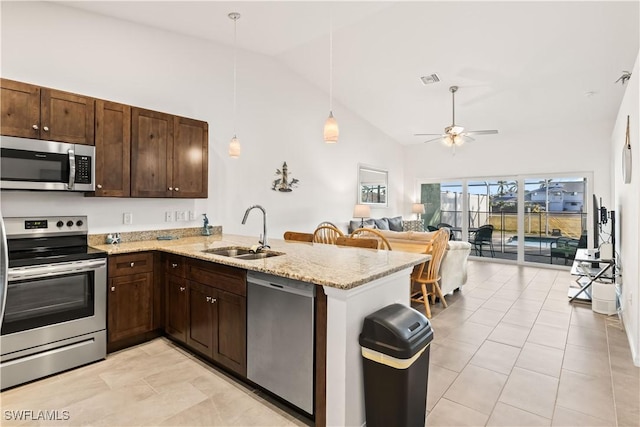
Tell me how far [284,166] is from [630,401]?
4.67 meters

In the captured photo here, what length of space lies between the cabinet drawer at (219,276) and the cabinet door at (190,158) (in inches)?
48.4

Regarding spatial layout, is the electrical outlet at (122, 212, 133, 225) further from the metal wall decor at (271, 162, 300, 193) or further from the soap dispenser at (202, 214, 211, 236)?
the metal wall decor at (271, 162, 300, 193)

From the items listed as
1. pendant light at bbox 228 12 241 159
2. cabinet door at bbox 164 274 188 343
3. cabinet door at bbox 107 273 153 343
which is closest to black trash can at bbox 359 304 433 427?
cabinet door at bbox 164 274 188 343

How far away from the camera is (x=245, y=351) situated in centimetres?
231

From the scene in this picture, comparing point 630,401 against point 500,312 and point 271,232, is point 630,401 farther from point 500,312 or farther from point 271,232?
point 271,232

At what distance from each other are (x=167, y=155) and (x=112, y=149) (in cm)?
53

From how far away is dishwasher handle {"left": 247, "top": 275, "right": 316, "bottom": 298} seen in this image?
191cm

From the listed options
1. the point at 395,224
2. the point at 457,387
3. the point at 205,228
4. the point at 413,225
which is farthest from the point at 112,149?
the point at 413,225

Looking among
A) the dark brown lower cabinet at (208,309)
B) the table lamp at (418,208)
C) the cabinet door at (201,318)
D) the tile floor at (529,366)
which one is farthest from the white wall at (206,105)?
the tile floor at (529,366)

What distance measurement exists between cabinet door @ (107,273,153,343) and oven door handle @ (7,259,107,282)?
0.22 m

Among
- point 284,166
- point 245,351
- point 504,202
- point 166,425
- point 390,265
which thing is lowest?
point 166,425

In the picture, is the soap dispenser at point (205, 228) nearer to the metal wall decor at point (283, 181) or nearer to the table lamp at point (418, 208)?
the metal wall decor at point (283, 181)

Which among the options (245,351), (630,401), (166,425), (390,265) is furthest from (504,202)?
(166,425)

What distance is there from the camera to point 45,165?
2768 millimetres
